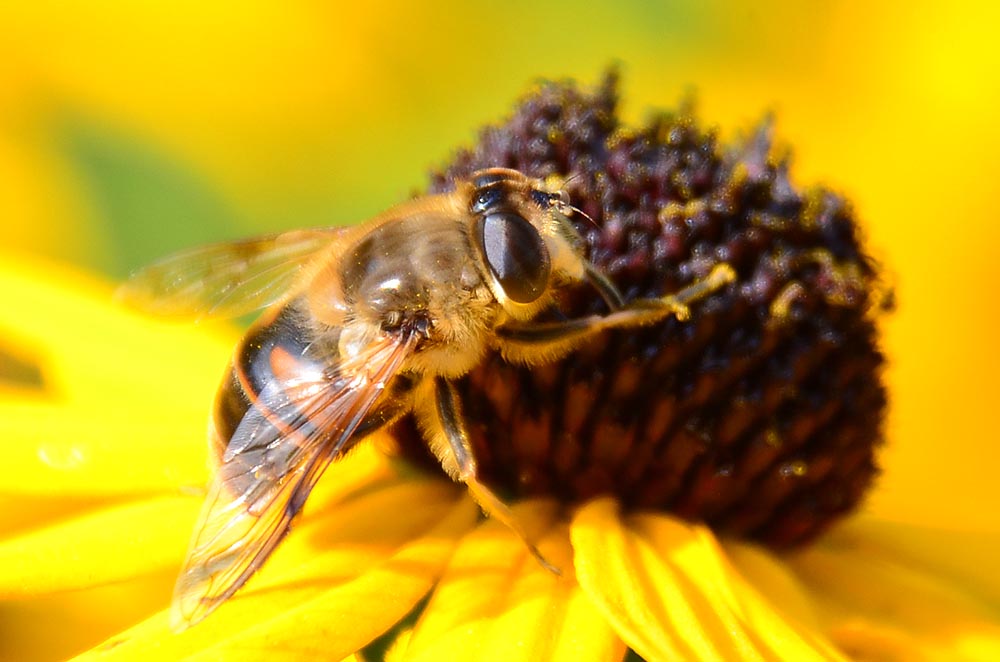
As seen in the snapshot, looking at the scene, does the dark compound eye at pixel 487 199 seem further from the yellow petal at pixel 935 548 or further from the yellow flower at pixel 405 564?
the yellow petal at pixel 935 548

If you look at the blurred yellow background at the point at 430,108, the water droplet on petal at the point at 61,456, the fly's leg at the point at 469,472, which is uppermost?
the blurred yellow background at the point at 430,108

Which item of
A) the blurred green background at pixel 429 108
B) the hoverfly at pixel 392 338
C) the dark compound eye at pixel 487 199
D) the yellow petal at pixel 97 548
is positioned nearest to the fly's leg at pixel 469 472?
the hoverfly at pixel 392 338

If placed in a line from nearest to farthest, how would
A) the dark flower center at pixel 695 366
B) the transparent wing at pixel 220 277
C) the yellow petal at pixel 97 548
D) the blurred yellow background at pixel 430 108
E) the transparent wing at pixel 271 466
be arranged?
the transparent wing at pixel 271 466
the yellow petal at pixel 97 548
the dark flower center at pixel 695 366
the transparent wing at pixel 220 277
the blurred yellow background at pixel 430 108

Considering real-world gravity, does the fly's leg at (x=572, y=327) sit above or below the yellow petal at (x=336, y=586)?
above

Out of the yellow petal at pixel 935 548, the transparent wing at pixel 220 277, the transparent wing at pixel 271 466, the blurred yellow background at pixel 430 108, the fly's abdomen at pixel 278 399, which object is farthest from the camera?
the blurred yellow background at pixel 430 108

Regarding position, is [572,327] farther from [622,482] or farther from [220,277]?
[220,277]

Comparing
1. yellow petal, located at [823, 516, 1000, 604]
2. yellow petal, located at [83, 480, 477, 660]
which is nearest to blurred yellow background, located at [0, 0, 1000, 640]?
yellow petal, located at [823, 516, 1000, 604]

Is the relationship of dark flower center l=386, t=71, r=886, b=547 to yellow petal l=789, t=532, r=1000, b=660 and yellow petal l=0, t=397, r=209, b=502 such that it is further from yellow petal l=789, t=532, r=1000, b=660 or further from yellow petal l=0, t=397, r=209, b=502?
yellow petal l=0, t=397, r=209, b=502
